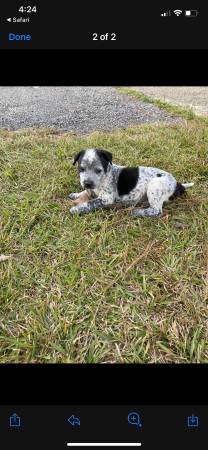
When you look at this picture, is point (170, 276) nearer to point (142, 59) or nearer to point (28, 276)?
point (28, 276)

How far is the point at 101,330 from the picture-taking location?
272 cm

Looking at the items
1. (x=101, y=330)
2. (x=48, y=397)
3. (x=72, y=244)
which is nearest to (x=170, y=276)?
(x=101, y=330)

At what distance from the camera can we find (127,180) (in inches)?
171

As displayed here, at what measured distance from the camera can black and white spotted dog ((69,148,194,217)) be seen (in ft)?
13.5

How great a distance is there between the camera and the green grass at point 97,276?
8.46 feet

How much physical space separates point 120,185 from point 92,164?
0.50 m

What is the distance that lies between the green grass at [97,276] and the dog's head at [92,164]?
1.44 feet

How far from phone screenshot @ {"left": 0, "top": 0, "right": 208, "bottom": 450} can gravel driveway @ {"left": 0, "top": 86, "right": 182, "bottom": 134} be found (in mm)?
1494

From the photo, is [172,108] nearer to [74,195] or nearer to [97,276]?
[74,195]
